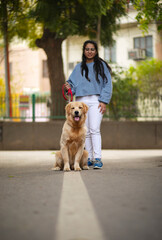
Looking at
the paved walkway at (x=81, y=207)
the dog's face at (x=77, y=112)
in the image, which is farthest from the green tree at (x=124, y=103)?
the paved walkway at (x=81, y=207)

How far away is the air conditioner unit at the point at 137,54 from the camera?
26.4 m

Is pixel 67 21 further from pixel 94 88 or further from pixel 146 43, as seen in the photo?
pixel 146 43

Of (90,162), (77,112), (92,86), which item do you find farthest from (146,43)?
(77,112)

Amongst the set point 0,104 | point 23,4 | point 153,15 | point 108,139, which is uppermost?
point 23,4

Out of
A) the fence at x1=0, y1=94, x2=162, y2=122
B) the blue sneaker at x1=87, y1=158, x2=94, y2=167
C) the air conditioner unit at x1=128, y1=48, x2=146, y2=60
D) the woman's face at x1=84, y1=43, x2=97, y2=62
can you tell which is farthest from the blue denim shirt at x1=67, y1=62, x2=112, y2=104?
the air conditioner unit at x1=128, y1=48, x2=146, y2=60

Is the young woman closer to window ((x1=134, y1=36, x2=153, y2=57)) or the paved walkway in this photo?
the paved walkway

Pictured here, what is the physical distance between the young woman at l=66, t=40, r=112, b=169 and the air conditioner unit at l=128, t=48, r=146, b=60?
20.1 meters

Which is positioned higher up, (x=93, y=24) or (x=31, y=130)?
(x=93, y=24)

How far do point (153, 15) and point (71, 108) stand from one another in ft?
14.5

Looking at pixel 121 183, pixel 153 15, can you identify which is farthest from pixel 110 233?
pixel 153 15

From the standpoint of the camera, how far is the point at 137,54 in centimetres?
2644

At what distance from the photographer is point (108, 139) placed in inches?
512

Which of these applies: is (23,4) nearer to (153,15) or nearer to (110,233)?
(153,15)

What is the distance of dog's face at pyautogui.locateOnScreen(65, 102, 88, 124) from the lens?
6.28 m
